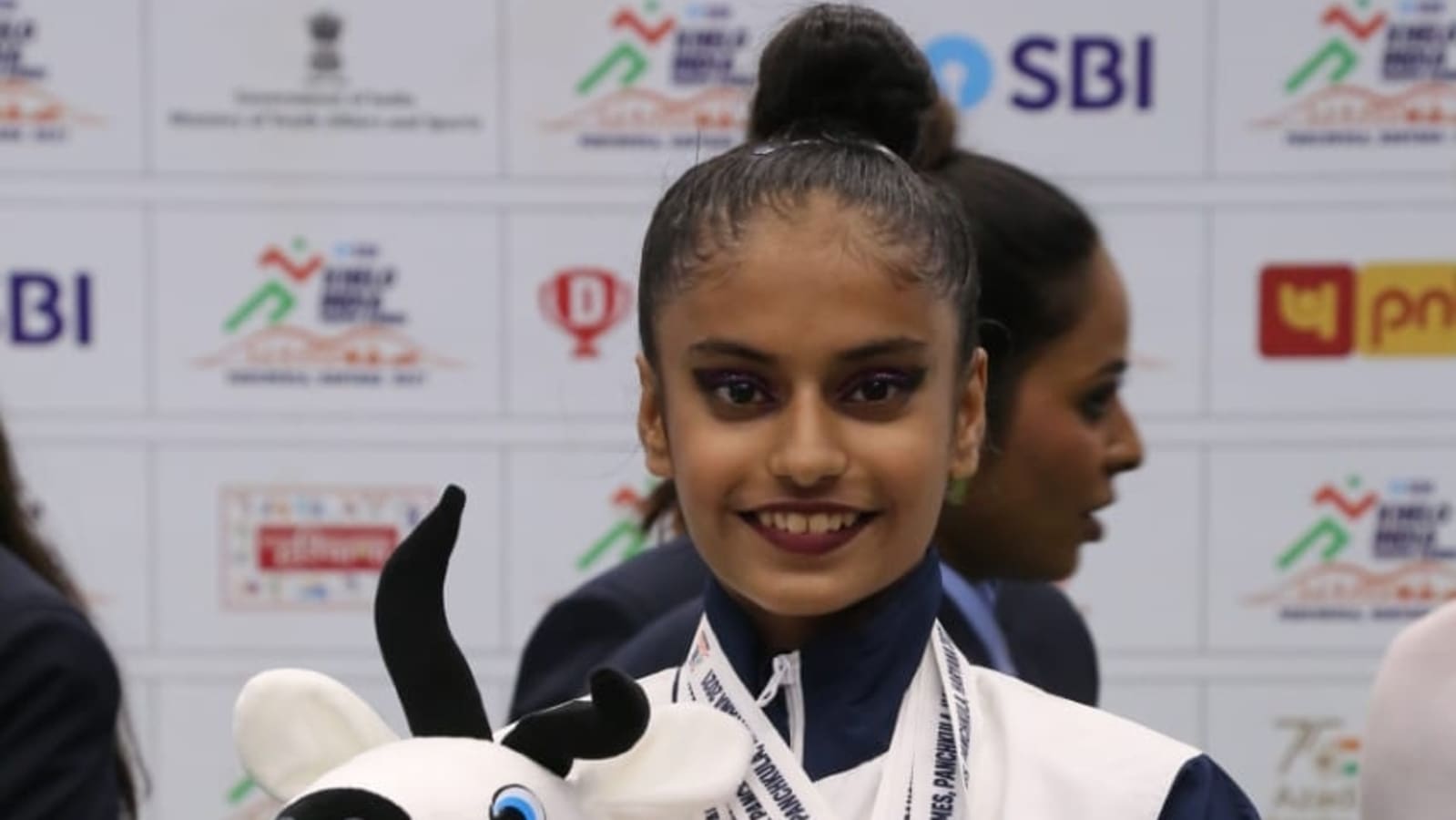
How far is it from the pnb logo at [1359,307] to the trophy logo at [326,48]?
3.79 ft

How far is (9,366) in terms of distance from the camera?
2.50 metres

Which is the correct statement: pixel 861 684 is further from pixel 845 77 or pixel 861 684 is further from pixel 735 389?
pixel 845 77

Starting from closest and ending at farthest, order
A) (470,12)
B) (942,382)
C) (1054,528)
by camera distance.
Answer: (942,382), (1054,528), (470,12)

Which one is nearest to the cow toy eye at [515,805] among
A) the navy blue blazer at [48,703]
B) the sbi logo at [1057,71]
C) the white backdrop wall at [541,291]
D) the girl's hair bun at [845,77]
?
the girl's hair bun at [845,77]

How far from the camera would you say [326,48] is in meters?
2.49

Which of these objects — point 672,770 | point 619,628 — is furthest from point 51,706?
point 672,770

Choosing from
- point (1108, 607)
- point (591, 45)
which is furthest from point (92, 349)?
point (1108, 607)

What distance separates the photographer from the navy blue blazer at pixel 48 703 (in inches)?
62.4

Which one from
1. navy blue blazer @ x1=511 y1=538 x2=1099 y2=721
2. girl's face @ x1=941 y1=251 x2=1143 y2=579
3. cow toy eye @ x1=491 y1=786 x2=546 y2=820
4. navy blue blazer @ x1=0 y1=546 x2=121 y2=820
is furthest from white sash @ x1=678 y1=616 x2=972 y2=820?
navy blue blazer @ x1=0 y1=546 x2=121 y2=820

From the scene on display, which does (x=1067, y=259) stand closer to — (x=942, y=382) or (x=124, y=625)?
(x=942, y=382)

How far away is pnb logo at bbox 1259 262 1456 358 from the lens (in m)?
2.49

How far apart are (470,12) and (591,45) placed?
0.49 feet

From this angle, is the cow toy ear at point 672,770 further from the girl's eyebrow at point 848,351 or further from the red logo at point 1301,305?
the red logo at point 1301,305

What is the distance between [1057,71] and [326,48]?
0.89 metres
